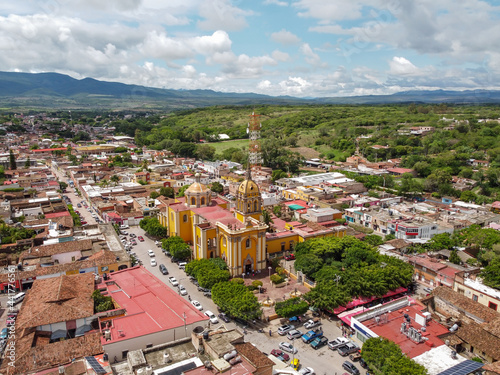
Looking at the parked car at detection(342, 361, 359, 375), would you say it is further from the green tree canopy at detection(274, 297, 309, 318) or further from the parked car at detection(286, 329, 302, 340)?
the green tree canopy at detection(274, 297, 309, 318)

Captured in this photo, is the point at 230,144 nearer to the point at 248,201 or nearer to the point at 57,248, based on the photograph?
the point at 248,201

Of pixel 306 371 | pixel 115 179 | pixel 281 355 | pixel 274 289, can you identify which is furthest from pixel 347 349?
pixel 115 179

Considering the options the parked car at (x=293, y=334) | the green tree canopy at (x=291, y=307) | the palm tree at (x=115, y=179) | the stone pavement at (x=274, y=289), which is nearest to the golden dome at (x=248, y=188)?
the stone pavement at (x=274, y=289)

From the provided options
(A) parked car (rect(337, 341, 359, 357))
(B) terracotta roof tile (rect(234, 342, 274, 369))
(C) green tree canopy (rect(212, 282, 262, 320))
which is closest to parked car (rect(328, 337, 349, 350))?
(A) parked car (rect(337, 341, 359, 357))

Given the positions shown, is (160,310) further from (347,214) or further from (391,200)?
(391,200)

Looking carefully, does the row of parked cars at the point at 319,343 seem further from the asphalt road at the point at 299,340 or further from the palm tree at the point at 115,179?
the palm tree at the point at 115,179
